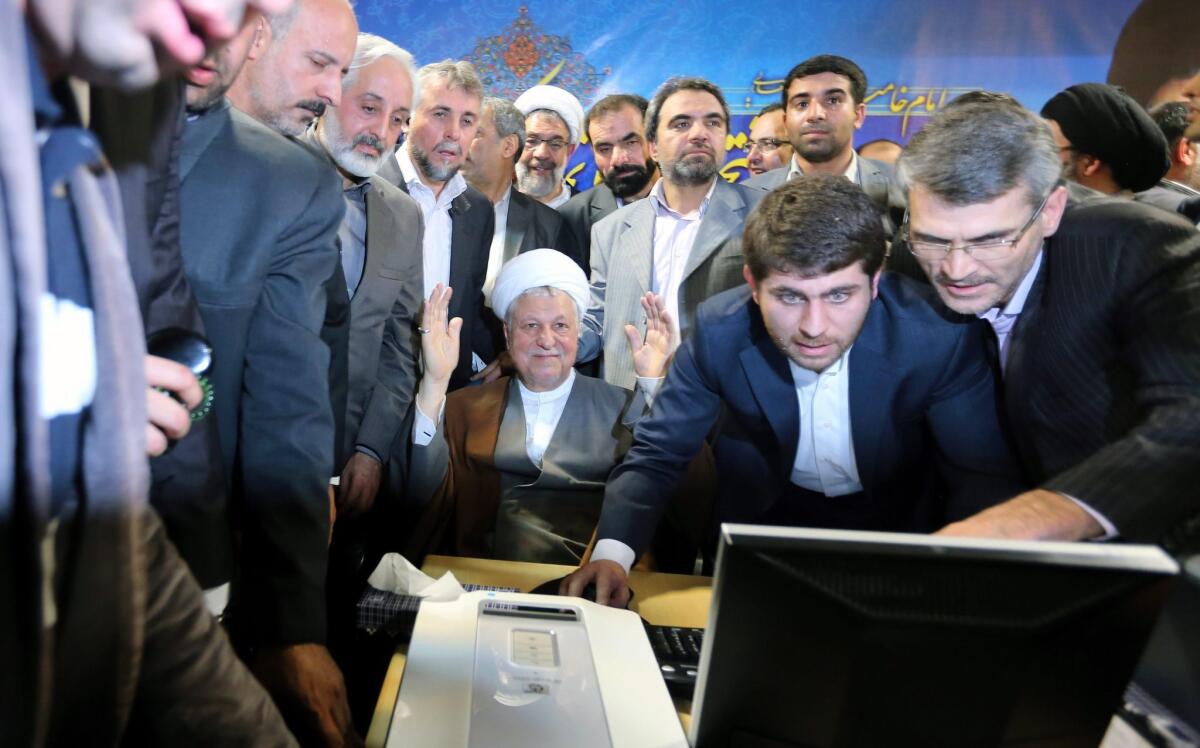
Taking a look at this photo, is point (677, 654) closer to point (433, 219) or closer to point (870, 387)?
point (870, 387)

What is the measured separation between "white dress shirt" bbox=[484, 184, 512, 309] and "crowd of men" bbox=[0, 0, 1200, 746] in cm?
1

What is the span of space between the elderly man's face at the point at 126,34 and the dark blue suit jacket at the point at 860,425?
1.21 meters

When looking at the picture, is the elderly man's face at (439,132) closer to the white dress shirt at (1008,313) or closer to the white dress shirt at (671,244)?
the white dress shirt at (671,244)

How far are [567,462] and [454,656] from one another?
116 centimetres

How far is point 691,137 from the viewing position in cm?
270

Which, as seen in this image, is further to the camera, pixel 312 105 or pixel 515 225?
pixel 515 225

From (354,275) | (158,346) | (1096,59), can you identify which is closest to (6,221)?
(158,346)

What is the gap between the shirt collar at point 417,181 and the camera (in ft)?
8.57

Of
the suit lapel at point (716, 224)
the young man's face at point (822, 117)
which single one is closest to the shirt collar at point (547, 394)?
the suit lapel at point (716, 224)

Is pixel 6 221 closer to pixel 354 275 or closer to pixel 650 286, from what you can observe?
pixel 354 275

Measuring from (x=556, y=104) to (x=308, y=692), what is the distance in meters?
3.01

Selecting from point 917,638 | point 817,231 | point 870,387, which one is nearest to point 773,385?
point 870,387

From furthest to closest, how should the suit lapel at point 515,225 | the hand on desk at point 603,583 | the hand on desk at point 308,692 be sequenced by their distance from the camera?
the suit lapel at point 515,225, the hand on desk at point 603,583, the hand on desk at point 308,692

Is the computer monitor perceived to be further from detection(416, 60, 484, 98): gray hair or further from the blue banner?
the blue banner
